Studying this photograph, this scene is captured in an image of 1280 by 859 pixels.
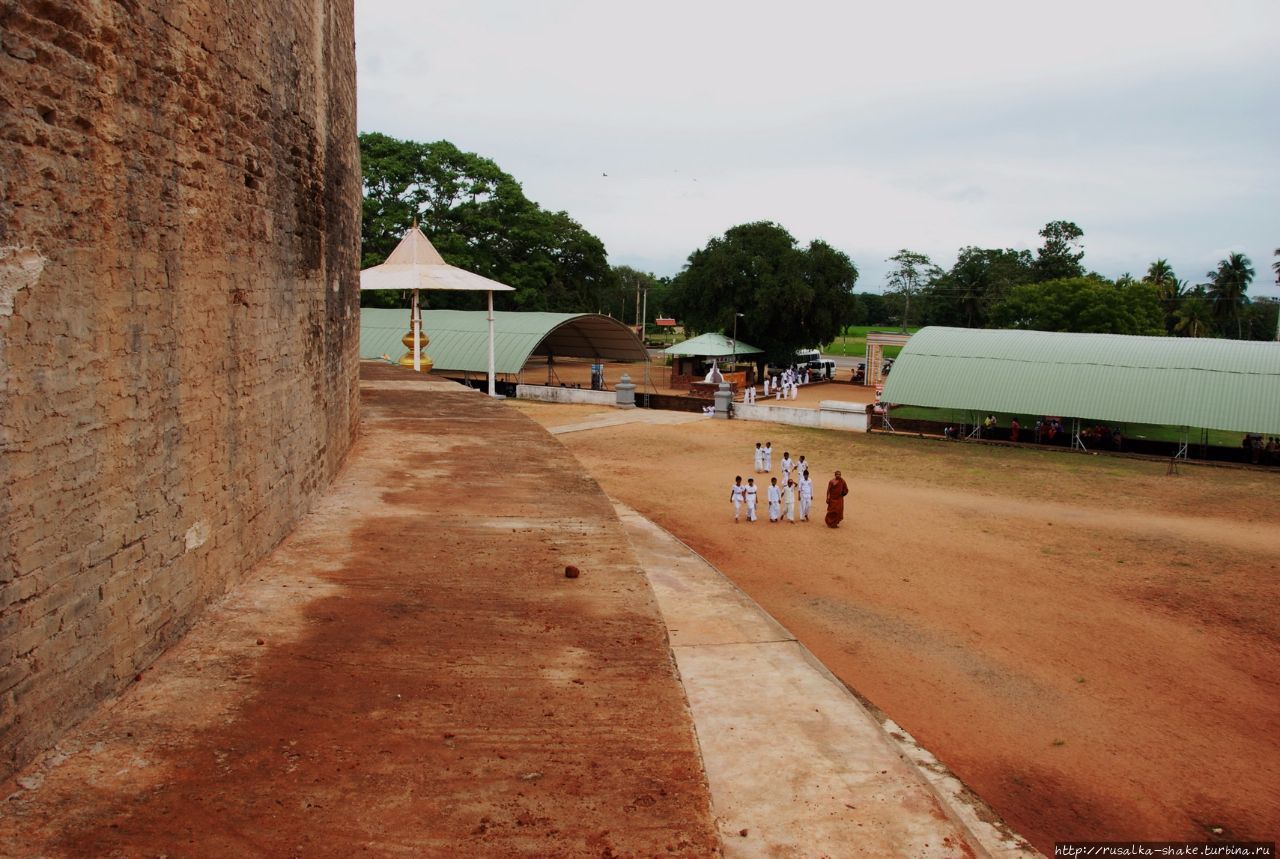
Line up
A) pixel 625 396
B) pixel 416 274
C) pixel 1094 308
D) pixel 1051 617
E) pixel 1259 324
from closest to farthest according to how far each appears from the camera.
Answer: pixel 1051 617
pixel 416 274
pixel 625 396
pixel 1094 308
pixel 1259 324

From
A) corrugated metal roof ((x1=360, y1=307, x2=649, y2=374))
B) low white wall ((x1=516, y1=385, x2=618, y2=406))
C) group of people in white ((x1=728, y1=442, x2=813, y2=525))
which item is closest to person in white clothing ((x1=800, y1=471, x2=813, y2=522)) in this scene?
group of people in white ((x1=728, y1=442, x2=813, y2=525))

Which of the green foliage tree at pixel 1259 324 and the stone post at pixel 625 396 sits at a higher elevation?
the green foliage tree at pixel 1259 324

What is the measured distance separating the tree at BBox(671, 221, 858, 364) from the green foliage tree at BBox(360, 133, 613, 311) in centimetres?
767

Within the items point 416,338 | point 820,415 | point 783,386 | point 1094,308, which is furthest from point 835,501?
point 1094,308

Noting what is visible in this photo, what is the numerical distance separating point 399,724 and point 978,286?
181 ft

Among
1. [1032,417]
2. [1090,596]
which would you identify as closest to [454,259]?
[1032,417]

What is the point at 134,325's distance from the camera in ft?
17.3

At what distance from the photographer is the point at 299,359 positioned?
8.74 metres

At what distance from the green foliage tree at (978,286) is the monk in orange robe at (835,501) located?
39.9 meters

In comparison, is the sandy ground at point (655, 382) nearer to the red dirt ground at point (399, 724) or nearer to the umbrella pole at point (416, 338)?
the umbrella pole at point (416, 338)

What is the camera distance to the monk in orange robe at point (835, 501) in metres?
16.4

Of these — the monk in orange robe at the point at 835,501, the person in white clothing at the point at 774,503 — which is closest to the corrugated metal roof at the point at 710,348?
the person in white clothing at the point at 774,503

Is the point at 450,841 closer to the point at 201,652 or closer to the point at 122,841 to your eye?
the point at 122,841

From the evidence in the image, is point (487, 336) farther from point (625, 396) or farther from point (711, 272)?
point (711, 272)
